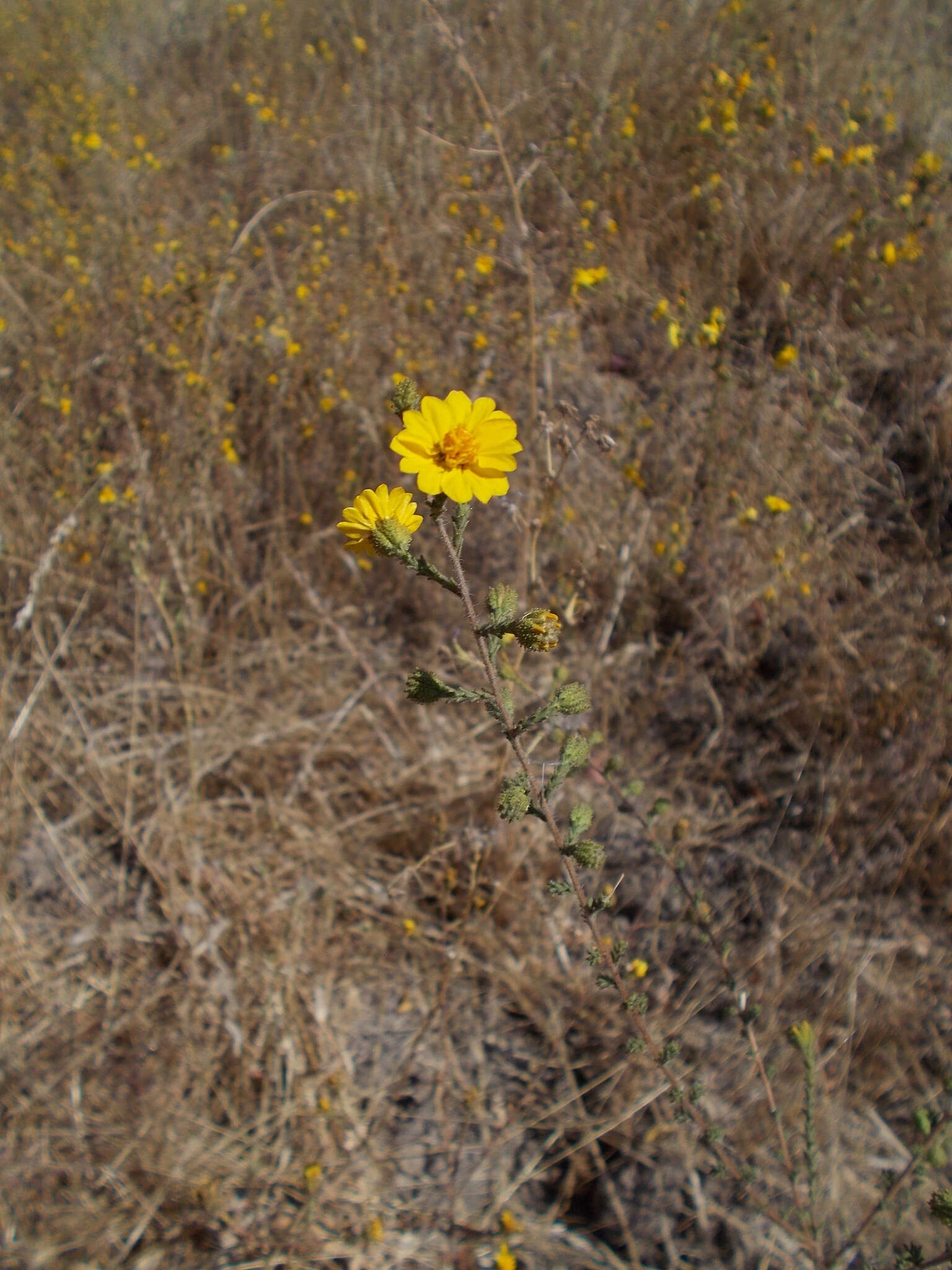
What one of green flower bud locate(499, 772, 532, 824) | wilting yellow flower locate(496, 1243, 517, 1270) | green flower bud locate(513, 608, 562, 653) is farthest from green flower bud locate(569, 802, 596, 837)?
wilting yellow flower locate(496, 1243, 517, 1270)

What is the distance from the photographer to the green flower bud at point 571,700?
970 mm

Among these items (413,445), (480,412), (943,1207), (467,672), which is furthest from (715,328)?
(943,1207)

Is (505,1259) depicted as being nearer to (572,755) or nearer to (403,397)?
(572,755)

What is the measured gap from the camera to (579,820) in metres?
1.05

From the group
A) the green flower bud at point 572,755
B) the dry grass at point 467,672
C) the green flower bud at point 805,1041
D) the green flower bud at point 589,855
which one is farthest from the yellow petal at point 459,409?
the green flower bud at point 805,1041

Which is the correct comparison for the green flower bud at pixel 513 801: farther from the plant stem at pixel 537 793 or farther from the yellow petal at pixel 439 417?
the yellow petal at pixel 439 417

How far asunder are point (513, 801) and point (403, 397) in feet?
1.67

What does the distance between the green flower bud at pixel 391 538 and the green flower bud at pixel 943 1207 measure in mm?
992

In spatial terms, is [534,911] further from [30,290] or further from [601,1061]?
[30,290]

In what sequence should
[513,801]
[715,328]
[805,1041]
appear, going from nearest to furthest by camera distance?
[513,801] < [805,1041] < [715,328]

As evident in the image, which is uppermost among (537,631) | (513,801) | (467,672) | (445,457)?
(445,457)

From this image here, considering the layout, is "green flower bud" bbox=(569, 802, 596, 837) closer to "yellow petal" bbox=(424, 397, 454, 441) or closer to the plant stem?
the plant stem

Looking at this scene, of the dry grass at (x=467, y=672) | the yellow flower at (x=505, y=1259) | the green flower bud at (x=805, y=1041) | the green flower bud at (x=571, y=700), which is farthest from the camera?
the dry grass at (x=467, y=672)

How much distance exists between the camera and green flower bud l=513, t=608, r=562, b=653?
3.05 ft
